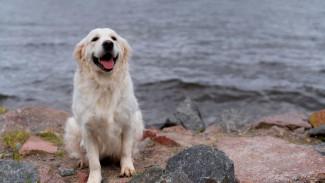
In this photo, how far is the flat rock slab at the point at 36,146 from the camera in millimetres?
4977

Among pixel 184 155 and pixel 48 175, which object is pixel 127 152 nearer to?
pixel 184 155

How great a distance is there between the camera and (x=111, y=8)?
3195 cm

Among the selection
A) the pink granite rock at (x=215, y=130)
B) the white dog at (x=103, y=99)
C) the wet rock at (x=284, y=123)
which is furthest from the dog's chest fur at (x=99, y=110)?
the wet rock at (x=284, y=123)

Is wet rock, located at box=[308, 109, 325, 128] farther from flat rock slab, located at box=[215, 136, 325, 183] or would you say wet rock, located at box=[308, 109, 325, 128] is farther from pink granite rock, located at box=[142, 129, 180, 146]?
pink granite rock, located at box=[142, 129, 180, 146]

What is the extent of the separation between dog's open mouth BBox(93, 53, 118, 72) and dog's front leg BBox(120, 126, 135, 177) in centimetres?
74

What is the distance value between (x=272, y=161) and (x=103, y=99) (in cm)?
221

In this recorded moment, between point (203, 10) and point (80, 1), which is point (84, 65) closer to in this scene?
point (203, 10)

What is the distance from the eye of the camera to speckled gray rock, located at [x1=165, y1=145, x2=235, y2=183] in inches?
140

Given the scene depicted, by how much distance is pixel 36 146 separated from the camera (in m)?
5.13

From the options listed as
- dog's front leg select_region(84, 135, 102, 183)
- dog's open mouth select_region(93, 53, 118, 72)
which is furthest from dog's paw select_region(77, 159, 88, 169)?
dog's open mouth select_region(93, 53, 118, 72)

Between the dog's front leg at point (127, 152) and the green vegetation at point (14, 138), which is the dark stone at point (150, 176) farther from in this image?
the green vegetation at point (14, 138)

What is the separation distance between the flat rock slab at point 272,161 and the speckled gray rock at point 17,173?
88.4 inches

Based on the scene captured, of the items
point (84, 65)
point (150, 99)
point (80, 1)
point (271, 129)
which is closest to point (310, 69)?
point (150, 99)

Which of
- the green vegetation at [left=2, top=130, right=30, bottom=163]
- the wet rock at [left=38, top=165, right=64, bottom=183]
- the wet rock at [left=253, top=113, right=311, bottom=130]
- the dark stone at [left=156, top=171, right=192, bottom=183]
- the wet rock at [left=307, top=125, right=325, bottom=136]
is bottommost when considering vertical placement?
the wet rock at [left=253, top=113, right=311, bottom=130]
